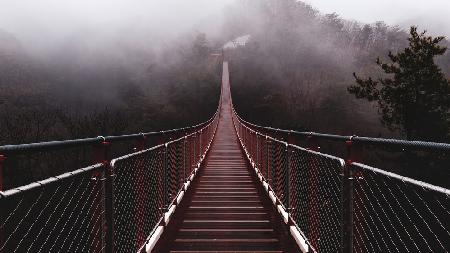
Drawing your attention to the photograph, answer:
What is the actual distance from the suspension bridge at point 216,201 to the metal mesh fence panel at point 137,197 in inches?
0.4

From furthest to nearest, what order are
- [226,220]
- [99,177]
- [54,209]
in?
1. [226,220]
2. [99,177]
3. [54,209]

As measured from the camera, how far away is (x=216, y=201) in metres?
6.24

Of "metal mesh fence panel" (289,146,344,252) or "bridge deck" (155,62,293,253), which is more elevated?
"metal mesh fence panel" (289,146,344,252)

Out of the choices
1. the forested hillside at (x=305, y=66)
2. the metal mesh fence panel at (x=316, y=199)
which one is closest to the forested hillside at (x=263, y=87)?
the forested hillside at (x=305, y=66)

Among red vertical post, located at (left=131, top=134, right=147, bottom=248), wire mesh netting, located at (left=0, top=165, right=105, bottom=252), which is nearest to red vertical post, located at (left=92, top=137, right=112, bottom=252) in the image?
wire mesh netting, located at (left=0, top=165, right=105, bottom=252)

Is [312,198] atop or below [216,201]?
atop

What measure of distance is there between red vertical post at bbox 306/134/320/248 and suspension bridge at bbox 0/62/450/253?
1cm

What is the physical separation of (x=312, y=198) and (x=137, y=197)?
1.63 metres

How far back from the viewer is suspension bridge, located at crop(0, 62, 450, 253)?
1.80 meters

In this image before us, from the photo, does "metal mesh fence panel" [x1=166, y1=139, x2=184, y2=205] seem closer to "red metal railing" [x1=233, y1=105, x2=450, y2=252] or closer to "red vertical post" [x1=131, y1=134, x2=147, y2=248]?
"red vertical post" [x1=131, y1=134, x2=147, y2=248]

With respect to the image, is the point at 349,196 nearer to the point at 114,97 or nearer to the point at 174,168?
the point at 174,168

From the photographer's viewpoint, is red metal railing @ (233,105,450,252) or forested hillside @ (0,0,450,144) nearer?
red metal railing @ (233,105,450,252)

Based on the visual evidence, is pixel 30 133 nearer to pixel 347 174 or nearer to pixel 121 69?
pixel 347 174

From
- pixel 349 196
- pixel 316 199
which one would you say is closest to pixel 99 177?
pixel 349 196
